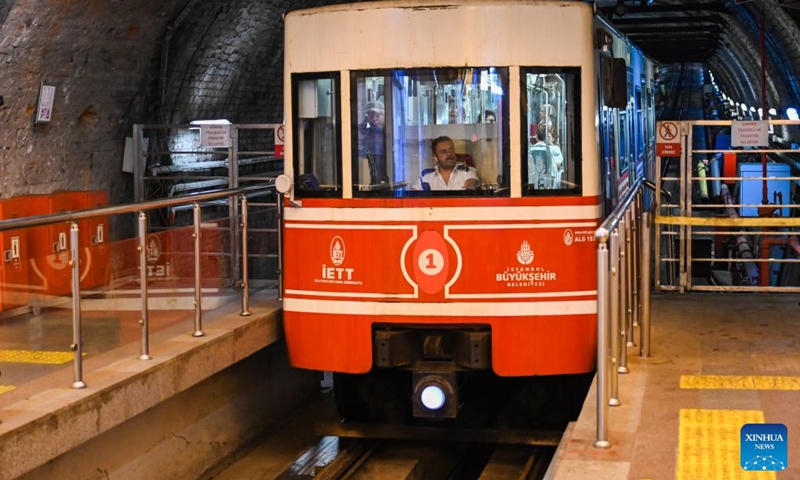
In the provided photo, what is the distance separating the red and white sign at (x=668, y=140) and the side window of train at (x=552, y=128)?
11.4 feet

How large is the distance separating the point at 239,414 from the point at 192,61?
6.97m

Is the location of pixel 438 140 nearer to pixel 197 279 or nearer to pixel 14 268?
pixel 197 279

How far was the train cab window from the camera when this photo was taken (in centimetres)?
818

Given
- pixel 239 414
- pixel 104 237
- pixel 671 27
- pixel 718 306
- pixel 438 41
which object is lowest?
pixel 239 414

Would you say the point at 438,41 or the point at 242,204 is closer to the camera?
the point at 438,41

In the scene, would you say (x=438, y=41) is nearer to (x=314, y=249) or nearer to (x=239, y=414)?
(x=314, y=249)

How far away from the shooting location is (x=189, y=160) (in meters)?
16.8

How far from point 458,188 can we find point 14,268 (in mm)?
2998

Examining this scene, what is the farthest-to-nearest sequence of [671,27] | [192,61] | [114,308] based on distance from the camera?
[671,27]
[192,61]
[114,308]

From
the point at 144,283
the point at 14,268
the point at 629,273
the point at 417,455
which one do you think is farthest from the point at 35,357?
the point at 629,273

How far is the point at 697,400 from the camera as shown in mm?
7254

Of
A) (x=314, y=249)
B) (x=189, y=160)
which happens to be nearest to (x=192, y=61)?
(x=189, y=160)

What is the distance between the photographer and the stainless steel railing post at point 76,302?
268 inches

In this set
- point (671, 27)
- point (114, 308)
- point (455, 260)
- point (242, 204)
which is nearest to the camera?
point (114, 308)
